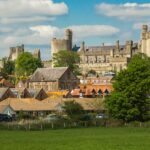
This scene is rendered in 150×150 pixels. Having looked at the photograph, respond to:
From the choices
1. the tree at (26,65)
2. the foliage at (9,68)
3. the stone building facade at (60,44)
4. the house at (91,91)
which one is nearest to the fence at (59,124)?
the house at (91,91)

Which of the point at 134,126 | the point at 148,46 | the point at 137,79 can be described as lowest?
the point at 134,126

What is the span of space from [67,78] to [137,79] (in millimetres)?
46936

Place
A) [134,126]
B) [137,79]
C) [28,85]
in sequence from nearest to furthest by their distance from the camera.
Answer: [134,126]
[137,79]
[28,85]

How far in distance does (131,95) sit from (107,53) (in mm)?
122489

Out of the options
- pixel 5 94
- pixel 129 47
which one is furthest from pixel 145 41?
pixel 5 94

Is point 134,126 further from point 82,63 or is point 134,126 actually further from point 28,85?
point 82,63

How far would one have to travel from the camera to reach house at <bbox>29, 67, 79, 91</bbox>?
114312 mm

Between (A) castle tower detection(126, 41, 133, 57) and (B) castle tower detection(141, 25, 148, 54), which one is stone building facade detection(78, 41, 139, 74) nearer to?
(A) castle tower detection(126, 41, 133, 57)

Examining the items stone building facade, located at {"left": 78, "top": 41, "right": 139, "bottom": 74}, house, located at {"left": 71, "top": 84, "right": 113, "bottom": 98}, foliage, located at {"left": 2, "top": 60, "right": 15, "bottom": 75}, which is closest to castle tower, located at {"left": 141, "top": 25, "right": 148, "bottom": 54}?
stone building facade, located at {"left": 78, "top": 41, "right": 139, "bottom": 74}

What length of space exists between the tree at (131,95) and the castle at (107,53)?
94.2 meters

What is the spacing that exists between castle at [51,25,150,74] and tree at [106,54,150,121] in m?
94.2

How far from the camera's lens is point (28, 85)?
115m

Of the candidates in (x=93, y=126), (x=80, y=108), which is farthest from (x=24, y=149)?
(x=80, y=108)

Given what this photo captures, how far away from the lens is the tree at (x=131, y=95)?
6769cm
